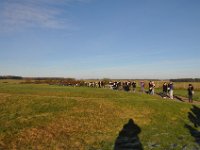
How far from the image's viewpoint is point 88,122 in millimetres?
33125

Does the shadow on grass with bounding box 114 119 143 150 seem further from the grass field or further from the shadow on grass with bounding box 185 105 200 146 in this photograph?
the shadow on grass with bounding box 185 105 200 146

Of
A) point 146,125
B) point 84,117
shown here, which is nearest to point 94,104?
point 84,117

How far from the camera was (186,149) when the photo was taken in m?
26.2

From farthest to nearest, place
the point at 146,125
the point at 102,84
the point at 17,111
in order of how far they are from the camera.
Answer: the point at 102,84 < the point at 17,111 < the point at 146,125

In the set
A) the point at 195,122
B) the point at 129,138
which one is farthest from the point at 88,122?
the point at 195,122

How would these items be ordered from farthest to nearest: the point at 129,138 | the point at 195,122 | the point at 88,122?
the point at 195,122
the point at 88,122
the point at 129,138

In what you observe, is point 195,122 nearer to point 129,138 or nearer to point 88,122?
point 129,138

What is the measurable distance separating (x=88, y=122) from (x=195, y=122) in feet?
35.4

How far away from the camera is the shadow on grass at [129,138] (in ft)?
89.3

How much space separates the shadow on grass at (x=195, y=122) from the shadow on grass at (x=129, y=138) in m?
4.71

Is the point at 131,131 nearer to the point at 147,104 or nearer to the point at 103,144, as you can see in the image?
the point at 103,144

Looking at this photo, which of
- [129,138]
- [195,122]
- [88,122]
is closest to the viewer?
[129,138]

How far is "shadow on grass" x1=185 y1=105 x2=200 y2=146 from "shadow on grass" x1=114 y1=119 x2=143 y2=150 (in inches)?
186

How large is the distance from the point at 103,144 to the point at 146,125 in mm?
6699
